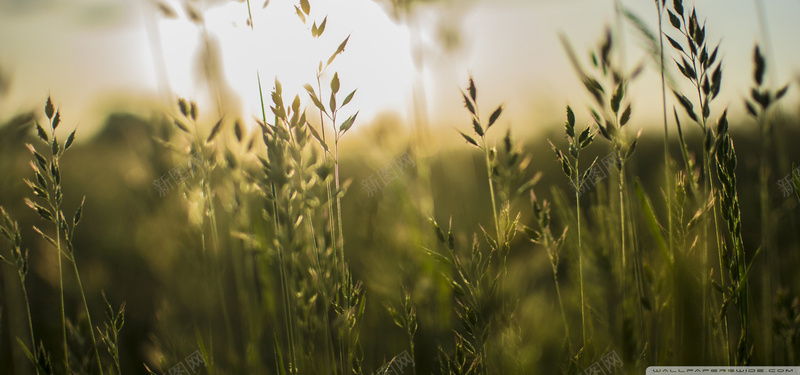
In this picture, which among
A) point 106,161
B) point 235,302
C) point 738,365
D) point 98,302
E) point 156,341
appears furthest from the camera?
point 106,161

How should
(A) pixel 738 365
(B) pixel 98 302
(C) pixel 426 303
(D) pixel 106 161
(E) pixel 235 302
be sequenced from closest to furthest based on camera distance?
(A) pixel 738 365
(C) pixel 426 303
(E) pixel 235 302
(B) pixel 98 302
(D) pixel 106 161

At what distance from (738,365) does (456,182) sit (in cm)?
90

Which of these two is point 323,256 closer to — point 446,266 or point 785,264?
point 446,266

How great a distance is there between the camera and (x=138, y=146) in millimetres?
1214

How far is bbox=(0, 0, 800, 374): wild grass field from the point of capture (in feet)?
2.85

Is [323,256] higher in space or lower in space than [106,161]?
lower

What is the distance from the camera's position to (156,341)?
1.04 m

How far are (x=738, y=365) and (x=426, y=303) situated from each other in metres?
0.70

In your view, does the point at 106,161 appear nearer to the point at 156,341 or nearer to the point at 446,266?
the point at 156,341

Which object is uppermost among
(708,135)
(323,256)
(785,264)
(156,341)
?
(708,135)

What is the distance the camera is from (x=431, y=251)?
3.18 feet

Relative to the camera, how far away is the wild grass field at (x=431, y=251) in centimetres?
87

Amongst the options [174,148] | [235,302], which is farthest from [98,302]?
[174,148]

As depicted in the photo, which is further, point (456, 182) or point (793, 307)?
point (456, 182)
